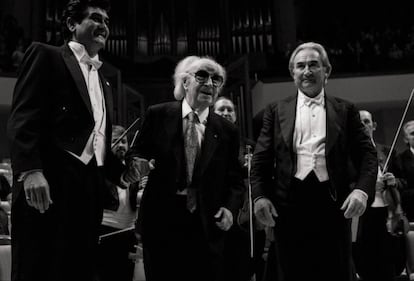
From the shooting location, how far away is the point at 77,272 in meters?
1.73

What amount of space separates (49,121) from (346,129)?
109 centimetres

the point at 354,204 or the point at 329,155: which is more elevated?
the point at 329,155

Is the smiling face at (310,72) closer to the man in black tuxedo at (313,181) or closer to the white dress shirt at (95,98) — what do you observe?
the man in black tuxedo at (313,181)

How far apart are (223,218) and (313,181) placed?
369mm

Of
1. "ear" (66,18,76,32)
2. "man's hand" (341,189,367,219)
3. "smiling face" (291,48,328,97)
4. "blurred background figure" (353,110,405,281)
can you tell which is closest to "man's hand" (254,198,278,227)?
"man's hand" (341,189,367,219)

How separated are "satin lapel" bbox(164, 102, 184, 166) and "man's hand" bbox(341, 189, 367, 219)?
0.64 m

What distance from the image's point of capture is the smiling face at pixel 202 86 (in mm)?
2316

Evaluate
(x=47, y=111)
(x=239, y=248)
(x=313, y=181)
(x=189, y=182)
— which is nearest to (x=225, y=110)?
(x=239, y=248)

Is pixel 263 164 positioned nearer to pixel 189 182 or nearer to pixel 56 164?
pixel 189 182

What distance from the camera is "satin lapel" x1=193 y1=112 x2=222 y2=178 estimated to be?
2.19 m

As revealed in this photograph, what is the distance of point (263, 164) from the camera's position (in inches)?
85.8

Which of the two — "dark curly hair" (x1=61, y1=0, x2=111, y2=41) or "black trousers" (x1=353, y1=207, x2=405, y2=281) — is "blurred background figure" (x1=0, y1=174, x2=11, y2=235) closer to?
"dark curly hair" (x1=61, y1=0, x2=111, y2=41)

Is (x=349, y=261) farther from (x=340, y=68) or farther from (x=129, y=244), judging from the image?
(x=340, y=68)

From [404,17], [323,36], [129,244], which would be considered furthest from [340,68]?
[129,244]
